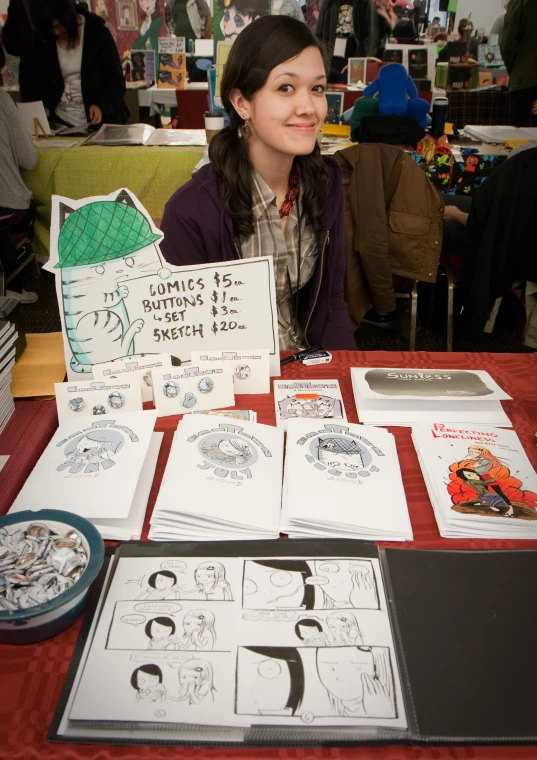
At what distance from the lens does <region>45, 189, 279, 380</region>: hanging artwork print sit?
108 centimetres

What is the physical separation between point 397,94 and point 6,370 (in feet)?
8.38

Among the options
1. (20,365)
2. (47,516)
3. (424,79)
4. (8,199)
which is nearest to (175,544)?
(47,516)

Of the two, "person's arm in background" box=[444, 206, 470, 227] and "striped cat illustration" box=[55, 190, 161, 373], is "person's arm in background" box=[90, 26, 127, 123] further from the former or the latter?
"striped cat illustration" box=[55, 190, 161, 373]

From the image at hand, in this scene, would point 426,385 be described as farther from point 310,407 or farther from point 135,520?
point 135,520

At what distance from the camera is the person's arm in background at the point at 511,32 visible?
392 centimetres

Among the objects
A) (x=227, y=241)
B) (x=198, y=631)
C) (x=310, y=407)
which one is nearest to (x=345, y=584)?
(x=198, y=631)

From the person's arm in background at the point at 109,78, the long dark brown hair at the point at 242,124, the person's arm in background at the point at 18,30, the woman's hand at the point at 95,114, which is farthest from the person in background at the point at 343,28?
the long dark brown hair at the point at 242,124

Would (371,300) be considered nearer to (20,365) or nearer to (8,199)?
(20,365)

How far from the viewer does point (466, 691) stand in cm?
62

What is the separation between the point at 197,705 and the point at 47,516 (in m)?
0.32

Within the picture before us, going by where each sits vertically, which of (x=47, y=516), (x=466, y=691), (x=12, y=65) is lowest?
(x=466, y=691)

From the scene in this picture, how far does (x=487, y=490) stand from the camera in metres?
0.88

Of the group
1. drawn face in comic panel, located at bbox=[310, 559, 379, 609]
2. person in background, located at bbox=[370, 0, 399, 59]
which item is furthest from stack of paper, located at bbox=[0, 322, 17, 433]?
person in background, located at bbox=[370, 0, 399, 59]

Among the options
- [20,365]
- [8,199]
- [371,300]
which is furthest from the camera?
[8,199]
